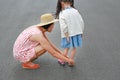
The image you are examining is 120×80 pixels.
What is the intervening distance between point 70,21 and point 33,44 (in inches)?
24.9

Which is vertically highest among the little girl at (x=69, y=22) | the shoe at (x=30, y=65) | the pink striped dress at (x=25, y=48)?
the little girl at (x=69, y=22)

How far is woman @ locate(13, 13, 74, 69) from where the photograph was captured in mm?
3713

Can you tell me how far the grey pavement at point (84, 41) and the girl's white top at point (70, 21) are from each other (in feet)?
1.87

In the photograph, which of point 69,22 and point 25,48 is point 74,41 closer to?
point 69,22

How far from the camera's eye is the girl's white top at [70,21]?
3.65m

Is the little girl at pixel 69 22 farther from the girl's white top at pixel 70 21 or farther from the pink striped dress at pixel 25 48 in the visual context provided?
the pink striped dress at pixel 25 48

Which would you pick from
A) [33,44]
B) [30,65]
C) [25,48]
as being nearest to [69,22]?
[33,44]

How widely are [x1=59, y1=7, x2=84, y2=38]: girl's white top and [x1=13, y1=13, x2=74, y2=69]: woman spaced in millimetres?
145

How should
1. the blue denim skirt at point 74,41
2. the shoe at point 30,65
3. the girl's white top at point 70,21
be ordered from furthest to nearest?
the shoe at point 30,65 → the blue denim skirt at point 74,41 → the girl's white top at point 70,21

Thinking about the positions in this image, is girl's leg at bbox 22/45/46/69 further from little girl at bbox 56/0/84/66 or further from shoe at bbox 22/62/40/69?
little girl at bbox 56/0/84/66

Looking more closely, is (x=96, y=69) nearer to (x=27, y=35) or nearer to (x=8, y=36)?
(x=27, y=35)

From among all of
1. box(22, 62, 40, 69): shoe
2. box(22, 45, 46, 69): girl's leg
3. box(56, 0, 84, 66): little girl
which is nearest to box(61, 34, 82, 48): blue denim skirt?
box(56, 0, 84, 66): little girl

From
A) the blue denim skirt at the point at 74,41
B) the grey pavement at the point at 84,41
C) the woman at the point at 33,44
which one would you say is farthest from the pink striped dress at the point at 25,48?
the blue denim skirt at the point at 74,41

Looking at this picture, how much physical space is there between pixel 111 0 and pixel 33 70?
385 cm
